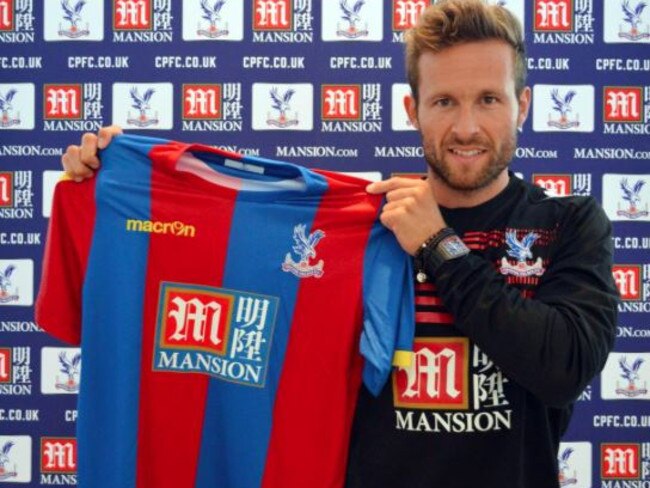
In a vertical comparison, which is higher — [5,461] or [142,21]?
[142,21]

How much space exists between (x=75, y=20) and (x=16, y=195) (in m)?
0.66

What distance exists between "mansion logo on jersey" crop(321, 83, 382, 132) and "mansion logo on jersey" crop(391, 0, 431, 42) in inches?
8.0

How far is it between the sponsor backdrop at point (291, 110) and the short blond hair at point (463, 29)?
3.95 ft

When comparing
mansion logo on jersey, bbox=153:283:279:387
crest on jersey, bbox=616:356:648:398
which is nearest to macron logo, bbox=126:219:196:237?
mansion logo on jersey, bbox=153:283:279:387

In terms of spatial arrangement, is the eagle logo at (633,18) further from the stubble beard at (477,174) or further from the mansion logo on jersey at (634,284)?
the stubble beard at (477,174)

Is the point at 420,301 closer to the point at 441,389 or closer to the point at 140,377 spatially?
the point at 441,389

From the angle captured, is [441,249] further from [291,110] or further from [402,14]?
[402,14]

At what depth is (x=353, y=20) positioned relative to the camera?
2.46 metres

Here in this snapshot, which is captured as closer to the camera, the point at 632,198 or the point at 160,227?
the point at 160,227

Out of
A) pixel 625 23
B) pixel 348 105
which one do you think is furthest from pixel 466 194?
pixel 625 23

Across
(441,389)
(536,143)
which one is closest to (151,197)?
(441,389)

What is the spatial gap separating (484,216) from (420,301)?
7.6 inches

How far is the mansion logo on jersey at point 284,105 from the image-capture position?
97.0 inches

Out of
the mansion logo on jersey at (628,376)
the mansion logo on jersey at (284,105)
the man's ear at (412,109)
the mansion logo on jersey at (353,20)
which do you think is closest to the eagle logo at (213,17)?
the mansion logo on jersey at (284,105)
